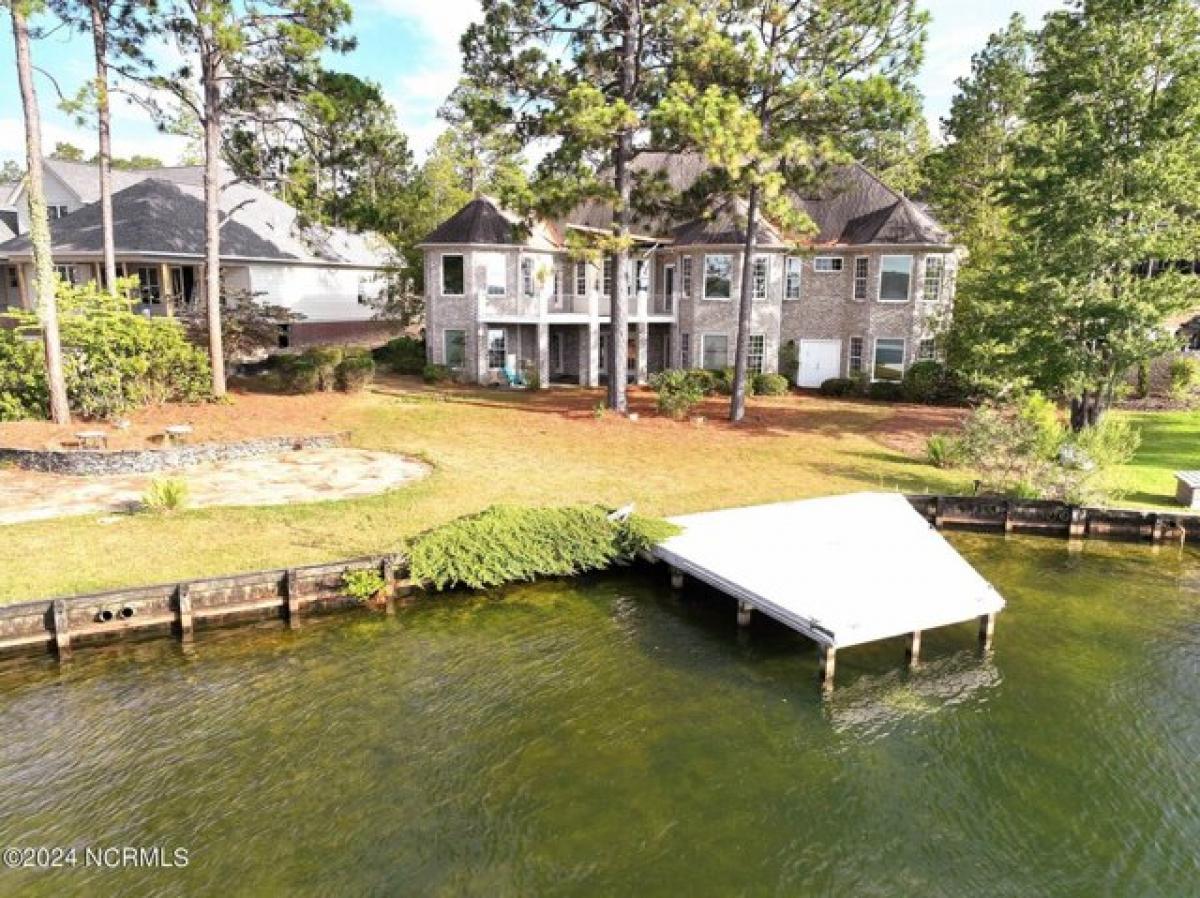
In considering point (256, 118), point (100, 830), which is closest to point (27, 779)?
point (100, 830)

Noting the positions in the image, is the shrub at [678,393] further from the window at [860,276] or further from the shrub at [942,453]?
the shrub at [942,453]

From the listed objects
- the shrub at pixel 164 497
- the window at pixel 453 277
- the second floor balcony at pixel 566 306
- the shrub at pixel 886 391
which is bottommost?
the shrub at pixel 164 497

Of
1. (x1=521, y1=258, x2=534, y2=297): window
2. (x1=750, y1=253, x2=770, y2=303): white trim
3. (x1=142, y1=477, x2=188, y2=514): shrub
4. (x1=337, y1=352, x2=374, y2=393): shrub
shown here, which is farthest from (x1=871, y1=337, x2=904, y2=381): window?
(x1=142, y1=477, x2=188, y2=514): shrub

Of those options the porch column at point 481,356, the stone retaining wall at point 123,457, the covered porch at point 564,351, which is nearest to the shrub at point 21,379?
the stone retaining wall at point 123,457

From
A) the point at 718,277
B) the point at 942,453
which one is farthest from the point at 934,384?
the point at 942,453

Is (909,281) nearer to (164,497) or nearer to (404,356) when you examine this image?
(404,356)

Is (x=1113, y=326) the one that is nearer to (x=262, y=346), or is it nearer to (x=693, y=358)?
(x=693, y=358)

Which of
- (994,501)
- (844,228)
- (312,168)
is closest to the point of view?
(994,501)
